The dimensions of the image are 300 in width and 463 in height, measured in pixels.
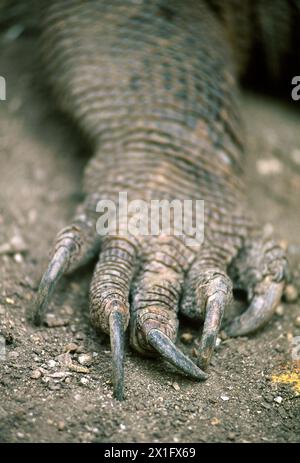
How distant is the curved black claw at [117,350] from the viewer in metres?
1.68

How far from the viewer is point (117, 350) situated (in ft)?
5.62

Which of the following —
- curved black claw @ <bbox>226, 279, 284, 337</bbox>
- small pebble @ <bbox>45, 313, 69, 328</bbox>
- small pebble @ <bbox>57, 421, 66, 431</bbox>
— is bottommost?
curved black claw @ <bbox>226, 279, 284, 337</bbox>

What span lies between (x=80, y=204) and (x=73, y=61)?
2.18 ft

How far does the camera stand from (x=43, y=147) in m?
2.69

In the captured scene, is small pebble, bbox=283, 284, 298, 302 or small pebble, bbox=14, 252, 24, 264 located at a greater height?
small pebble, bbox=14, 252, 24, 264

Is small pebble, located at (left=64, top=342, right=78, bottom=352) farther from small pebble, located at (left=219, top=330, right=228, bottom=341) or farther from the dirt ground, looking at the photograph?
small pebble, located at (left=219, top=330, right=228, bottom=341)

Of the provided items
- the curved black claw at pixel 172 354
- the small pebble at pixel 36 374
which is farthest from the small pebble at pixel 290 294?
the small pebble at pixel 36 374

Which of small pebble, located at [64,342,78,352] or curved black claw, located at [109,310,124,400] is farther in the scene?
small pebble, located at [64,342,78,352]

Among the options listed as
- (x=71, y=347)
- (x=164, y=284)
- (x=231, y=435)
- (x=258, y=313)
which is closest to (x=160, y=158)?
(x=164, y=284)

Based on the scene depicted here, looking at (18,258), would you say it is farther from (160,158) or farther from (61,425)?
(61,425)

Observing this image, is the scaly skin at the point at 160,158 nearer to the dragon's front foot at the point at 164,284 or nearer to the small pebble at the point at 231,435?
the dragon's front foot at the point at 164,284

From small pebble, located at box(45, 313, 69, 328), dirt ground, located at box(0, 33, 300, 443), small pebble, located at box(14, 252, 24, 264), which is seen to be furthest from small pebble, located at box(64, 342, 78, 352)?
small pebble, located at box(14, 252, 24, 264)

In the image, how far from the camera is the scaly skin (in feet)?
6.31

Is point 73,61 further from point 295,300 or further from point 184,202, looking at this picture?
point 295,300
